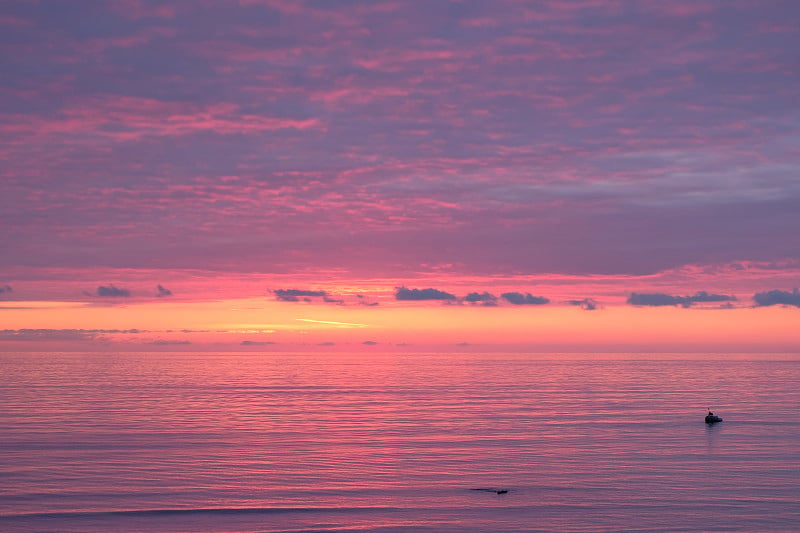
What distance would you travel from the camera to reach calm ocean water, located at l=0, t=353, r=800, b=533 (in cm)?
4981

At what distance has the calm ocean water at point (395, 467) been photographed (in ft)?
163

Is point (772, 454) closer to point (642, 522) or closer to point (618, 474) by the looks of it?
point (618, 474)

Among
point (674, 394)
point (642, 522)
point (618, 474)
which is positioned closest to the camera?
point (642, 522)

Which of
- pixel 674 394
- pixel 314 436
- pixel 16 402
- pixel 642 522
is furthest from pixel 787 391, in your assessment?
pixel 16 402

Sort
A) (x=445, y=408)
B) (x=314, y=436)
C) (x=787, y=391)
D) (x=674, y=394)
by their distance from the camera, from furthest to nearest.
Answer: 1. (x=787, y=391)
2. (x=674, y=394)
3. (x=445, y=408)
4. (x=314, y=436)

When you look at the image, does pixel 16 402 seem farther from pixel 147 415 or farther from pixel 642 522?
pixel 642 522

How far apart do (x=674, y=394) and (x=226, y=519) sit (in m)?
125

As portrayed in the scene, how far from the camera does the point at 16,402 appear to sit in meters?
124

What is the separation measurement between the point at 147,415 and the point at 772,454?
247ft

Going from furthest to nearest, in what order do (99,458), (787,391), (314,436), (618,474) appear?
(787,391) < (314,436) < (99,458) < (618,474)

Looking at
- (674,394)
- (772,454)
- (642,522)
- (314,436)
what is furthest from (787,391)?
(642,522)

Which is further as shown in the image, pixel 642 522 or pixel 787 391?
pixel 787 391

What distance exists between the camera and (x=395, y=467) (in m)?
66.6

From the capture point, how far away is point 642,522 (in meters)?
49.0
